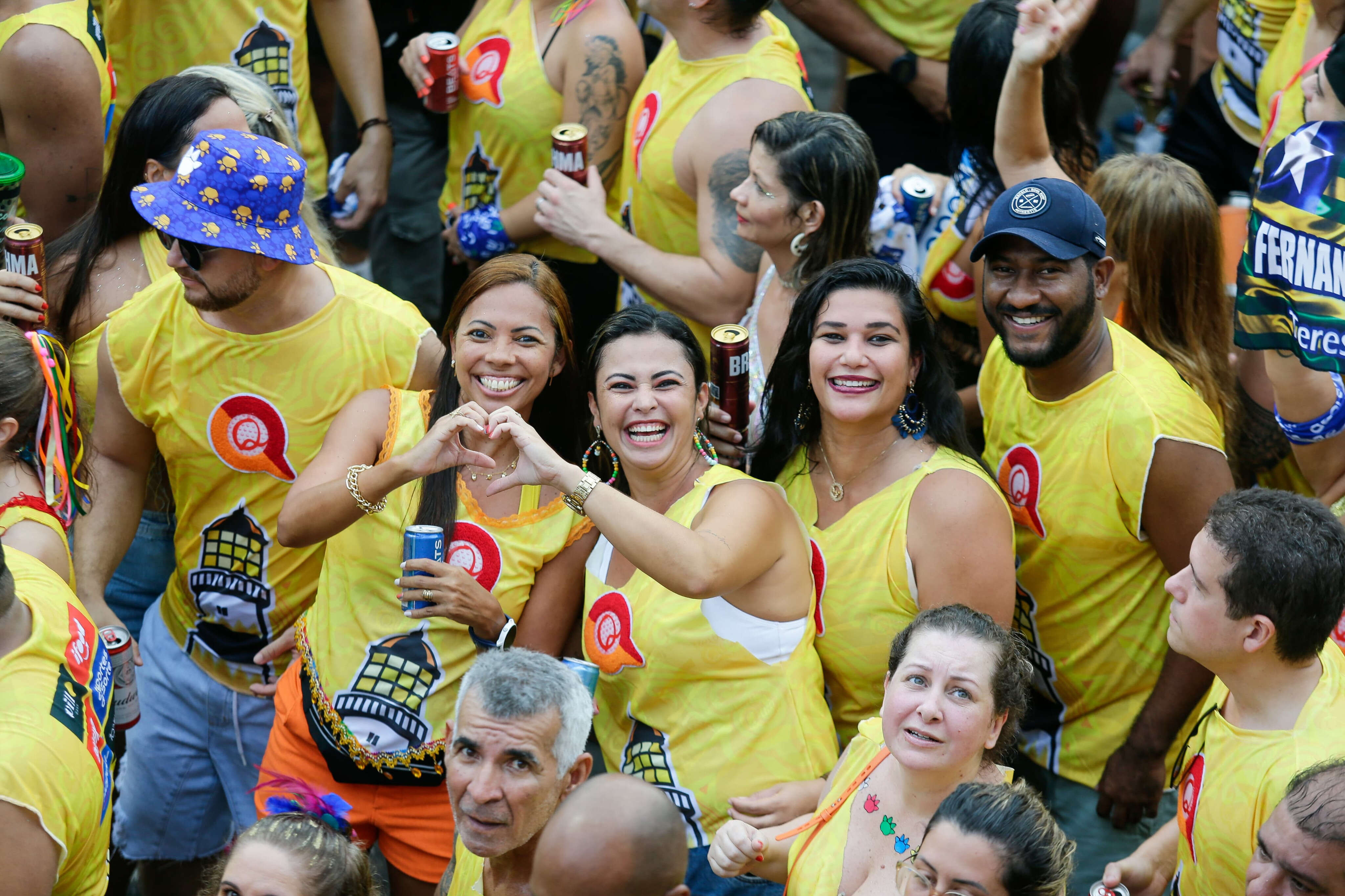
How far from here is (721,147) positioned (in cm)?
452

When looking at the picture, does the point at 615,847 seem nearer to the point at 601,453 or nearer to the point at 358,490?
the point at 358,490

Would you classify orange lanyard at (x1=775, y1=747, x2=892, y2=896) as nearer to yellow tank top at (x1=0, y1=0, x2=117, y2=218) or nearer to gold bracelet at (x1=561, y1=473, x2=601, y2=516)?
gold bracelet at (x1=561, y1=473, x2=601, y2=516)

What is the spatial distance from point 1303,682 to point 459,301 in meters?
2.31

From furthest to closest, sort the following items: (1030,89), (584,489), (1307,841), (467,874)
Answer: (1030,89)
(584,489)
(467,874)
(1307,841)

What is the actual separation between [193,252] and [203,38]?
1809mm

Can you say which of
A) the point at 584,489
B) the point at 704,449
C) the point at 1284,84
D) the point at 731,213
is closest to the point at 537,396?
the point at 704,449

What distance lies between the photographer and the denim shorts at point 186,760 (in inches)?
163

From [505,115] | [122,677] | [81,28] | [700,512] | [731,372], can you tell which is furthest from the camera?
[505,115]

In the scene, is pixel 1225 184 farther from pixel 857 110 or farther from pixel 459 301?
pixel 459 301

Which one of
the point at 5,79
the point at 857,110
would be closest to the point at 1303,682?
the point at 857,110

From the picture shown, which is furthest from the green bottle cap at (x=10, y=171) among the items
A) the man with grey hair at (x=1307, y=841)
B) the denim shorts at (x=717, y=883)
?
the man with grey hair at (x=1307, y=841)

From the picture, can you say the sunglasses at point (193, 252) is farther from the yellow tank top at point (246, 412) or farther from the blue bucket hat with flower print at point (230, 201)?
the yellow tank top at point (246, 412)

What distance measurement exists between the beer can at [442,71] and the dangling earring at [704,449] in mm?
2202

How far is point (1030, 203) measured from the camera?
363cm
